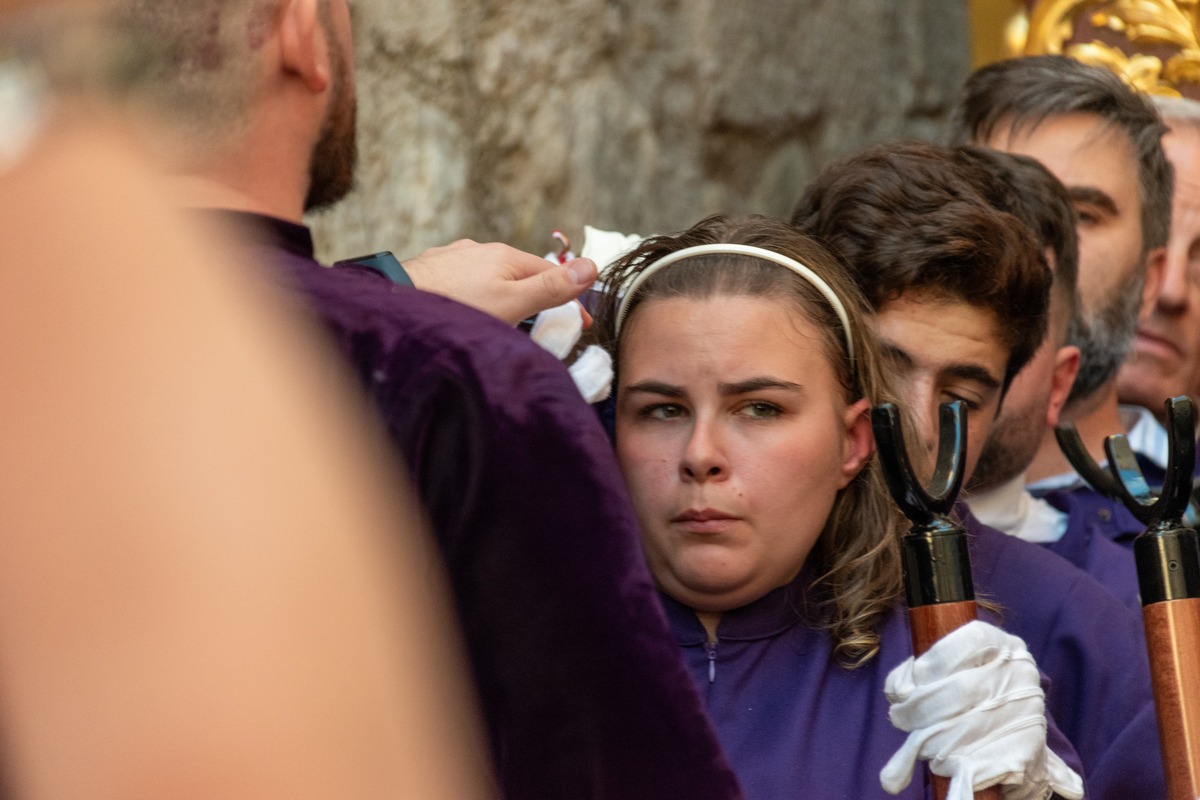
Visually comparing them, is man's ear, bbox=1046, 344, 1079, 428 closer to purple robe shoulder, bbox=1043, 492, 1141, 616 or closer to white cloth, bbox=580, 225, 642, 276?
purple robe shoulder, bbox=1043, 492, 1141, 616

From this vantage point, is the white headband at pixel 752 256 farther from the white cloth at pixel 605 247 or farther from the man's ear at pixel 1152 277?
the man's ear at pixel 1152 277

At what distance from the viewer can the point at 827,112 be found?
3.07 meters

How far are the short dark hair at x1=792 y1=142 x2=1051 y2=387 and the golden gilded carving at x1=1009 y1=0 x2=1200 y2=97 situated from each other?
133 centimetres

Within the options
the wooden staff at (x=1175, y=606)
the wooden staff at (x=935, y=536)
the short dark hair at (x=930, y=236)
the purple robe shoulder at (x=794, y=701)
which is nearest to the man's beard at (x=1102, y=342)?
the short dark hair at (x=930, y=236)

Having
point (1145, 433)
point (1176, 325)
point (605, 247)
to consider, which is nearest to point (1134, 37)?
point (1176, 325)

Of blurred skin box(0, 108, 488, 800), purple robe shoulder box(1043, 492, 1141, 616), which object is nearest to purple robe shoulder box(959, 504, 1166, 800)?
purple robe shoulder box(1043, 492, 1141, 616)

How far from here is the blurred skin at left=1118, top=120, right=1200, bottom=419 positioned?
9.52 ft

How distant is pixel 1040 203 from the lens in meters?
2.17

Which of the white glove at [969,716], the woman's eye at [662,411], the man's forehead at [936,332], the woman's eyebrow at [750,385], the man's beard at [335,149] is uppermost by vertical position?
the man's beard at [335,149]

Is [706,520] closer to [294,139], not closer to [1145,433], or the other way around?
[294,139]

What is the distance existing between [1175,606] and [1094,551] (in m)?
0.82

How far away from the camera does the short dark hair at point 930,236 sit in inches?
74.0

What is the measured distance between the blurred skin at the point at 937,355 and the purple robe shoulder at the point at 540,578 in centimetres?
77

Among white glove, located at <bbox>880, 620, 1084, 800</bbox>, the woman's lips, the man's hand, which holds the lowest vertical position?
white glove, located at <bbox>880, 620, 1084, 800</bbox>
